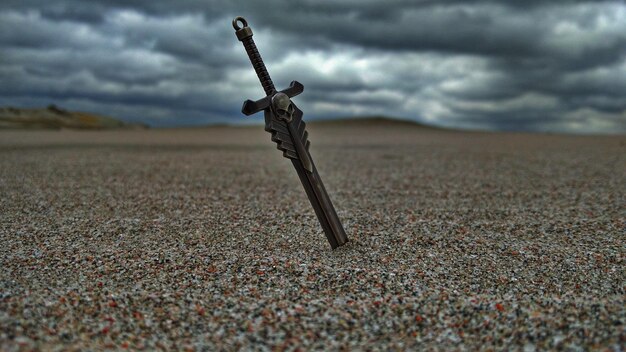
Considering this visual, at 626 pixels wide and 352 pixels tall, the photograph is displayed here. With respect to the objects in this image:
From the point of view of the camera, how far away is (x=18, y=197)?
8695 millimetres

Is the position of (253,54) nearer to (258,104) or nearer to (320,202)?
(258,104)

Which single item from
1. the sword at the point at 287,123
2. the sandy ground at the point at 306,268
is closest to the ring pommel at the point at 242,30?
the sword at the point at 287,123

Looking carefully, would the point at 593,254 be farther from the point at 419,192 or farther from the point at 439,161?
the point at 439,161

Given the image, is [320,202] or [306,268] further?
[320,202]

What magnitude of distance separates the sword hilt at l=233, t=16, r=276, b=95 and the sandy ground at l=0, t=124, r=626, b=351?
1.82 m

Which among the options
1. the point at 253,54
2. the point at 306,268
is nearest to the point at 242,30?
the point at 253,54

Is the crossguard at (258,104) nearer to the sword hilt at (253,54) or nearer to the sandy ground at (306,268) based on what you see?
the sword hilt at (253,54)

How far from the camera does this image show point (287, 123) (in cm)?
502

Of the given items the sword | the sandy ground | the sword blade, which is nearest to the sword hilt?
the sword

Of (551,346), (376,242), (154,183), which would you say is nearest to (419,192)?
(376,242)

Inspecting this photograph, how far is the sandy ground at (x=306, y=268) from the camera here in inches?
138

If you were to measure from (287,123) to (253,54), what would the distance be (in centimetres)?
77

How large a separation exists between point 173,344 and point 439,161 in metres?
13.3

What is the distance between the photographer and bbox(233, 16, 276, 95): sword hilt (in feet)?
16.0
